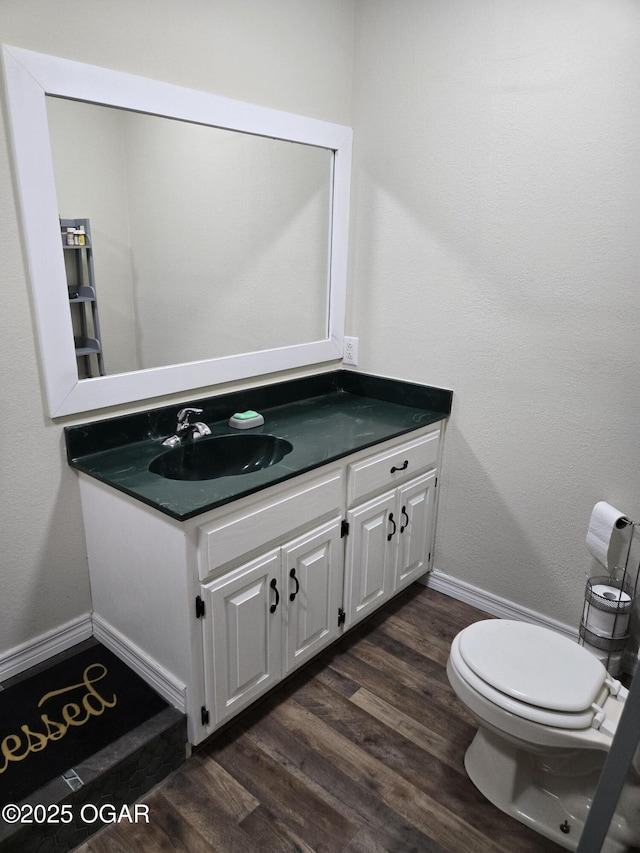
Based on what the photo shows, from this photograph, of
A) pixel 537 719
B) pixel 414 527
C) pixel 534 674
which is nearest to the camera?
pixel 537 719

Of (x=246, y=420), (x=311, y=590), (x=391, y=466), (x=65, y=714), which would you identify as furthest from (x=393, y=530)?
(x=65, y=714)

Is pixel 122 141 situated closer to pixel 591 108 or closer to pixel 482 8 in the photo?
pixel 482 8

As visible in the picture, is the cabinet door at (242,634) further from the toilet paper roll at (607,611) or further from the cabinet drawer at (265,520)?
the toilet paper roll at (607,611)

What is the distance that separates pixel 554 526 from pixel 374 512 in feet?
2.28

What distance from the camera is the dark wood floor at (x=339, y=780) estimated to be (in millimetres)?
1565

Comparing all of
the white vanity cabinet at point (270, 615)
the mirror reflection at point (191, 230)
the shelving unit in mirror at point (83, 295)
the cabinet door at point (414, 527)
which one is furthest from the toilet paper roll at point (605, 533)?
the shelving unit in mirror at point (83, 295)

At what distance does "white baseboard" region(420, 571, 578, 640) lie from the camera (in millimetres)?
2348

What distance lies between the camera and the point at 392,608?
2.55 meters

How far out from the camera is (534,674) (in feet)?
5.24

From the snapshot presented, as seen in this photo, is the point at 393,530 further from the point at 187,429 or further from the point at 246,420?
the point at 187,429

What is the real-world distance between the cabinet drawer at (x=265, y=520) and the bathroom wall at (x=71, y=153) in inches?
22.3

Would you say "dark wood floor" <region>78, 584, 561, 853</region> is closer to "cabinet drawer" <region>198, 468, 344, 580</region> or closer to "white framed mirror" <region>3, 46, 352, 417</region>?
"cabinet drawer" <region>198, 468, 344, 580</region>

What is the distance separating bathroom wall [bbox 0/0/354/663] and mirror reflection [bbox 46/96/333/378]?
150mm

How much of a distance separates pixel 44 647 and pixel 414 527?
142 cm
